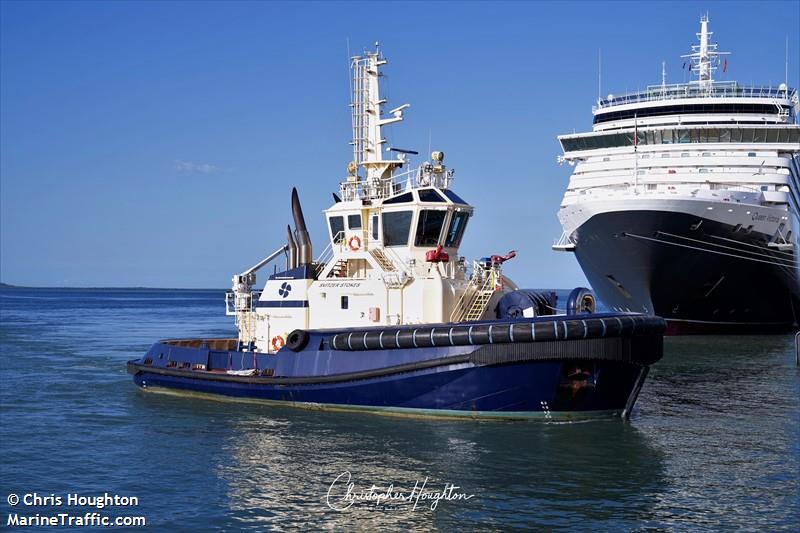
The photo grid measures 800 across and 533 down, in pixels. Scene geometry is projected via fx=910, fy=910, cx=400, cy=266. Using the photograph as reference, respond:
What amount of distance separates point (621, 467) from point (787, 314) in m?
30.9

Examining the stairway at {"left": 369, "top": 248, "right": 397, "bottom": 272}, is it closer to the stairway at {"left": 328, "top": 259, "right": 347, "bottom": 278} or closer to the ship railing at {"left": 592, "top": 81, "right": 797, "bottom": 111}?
the stairway at {"left": 328, "top": 259, "right": 347, "bottom": 278}

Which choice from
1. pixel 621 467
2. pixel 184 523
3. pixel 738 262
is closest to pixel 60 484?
pixel 184 523

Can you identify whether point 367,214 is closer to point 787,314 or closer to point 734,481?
point 734,481

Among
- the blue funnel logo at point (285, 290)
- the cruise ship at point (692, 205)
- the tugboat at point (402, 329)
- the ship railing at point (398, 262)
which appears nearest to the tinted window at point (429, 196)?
the tugboat at point (402, 329)

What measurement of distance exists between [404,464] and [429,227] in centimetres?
569

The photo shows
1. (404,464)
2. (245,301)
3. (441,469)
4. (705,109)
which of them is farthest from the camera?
(705,109)

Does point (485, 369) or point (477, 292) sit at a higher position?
point (477, 292)

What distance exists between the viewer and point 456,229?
1788 cm

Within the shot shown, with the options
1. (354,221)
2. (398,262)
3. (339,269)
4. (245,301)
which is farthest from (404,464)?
(245,301)

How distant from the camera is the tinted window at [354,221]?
18016 millimetres

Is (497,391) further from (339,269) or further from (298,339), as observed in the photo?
(339,269)

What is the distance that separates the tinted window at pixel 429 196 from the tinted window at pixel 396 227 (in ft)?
1.45
